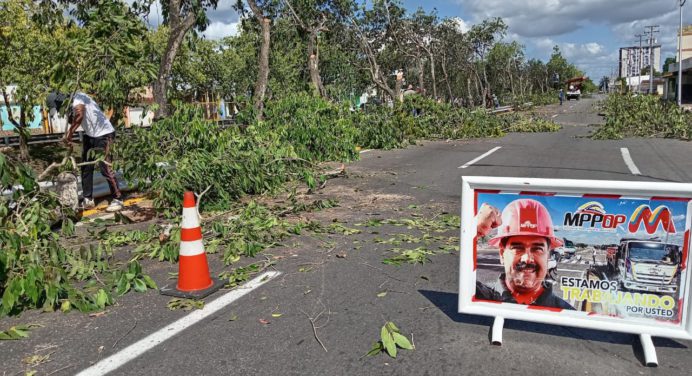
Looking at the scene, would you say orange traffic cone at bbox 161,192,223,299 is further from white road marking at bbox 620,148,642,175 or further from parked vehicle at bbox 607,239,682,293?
white road marking at bbox 620,148,642,175

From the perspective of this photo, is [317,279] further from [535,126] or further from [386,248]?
[535,126]

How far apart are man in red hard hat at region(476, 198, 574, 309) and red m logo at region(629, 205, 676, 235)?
45 cm

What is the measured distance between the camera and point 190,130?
8.12 metres

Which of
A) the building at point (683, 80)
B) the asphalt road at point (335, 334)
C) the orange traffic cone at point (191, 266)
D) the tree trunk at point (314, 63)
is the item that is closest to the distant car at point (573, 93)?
the building at point (683, 80)

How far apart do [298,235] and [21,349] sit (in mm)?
3261

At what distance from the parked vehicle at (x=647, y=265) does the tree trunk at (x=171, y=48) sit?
928cm

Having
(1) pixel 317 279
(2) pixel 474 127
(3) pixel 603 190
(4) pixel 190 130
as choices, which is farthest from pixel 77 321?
(2) pixel 474 127

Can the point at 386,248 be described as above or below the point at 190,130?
below

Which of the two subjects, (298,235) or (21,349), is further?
(298,235)

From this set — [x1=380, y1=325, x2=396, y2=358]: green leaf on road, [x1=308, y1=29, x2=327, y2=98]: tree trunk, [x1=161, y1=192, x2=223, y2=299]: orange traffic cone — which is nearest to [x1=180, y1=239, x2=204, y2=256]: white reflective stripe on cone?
[x1=161, y1=192, x2=223, y2=299]: orange traffic cone

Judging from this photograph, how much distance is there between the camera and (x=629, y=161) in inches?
497

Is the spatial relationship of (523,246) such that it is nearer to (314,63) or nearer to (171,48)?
(171,48)

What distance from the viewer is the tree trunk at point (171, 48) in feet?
35.7

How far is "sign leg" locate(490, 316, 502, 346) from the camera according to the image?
11.6 feet
